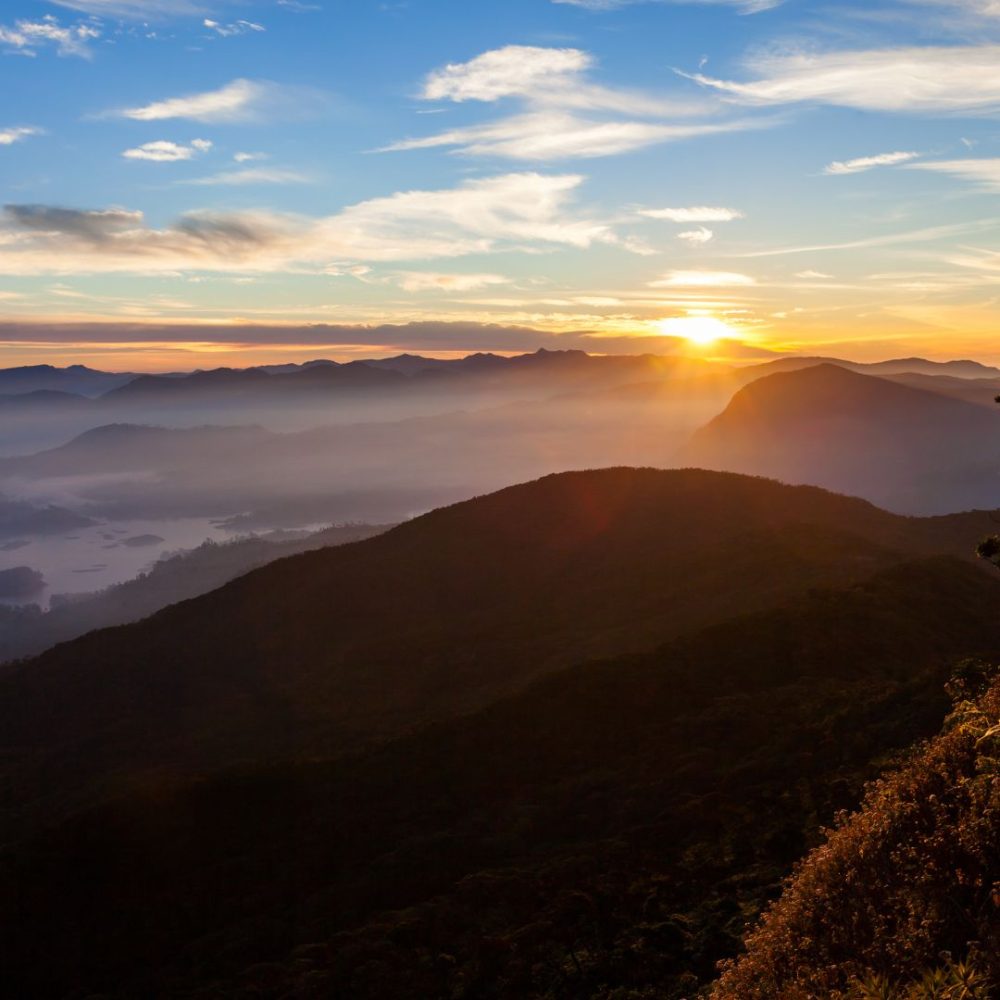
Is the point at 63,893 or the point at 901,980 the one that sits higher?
the point at 901,980

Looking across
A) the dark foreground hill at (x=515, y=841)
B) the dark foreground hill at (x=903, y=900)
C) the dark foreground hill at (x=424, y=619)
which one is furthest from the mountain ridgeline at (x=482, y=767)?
the dark foreground hill at (x=903, y=900)

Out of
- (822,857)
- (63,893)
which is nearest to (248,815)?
(63,893)

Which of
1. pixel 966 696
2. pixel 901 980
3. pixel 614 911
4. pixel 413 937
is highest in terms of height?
pixel 966 696

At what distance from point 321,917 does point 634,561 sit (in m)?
44.7

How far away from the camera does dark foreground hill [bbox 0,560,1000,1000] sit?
58.1 ft

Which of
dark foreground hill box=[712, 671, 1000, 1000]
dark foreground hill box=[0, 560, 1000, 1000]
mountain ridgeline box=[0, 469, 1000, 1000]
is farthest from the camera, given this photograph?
mountain ridgeline box=[0, 469, 1000, 1000]

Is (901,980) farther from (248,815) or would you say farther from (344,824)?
(248,815)

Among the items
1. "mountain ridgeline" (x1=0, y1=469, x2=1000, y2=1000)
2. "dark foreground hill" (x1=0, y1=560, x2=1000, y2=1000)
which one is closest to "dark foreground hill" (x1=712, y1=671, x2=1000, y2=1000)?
"mountain ridgeline" (x1=0, y1=469, x2=1000, y2=1000)

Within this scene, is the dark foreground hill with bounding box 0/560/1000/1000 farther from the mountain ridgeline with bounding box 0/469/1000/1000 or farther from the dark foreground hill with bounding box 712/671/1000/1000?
the dark foreground hill with bounding box 712/671/1000/1000

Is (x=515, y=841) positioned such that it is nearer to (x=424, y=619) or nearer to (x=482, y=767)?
(x=482, y=767)

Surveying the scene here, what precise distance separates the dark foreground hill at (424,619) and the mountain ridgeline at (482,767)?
1.14 feet

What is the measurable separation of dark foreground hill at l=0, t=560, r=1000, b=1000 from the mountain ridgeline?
0.10 meters

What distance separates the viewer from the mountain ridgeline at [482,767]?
18.7 metres

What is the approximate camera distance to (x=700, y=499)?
74500mm
